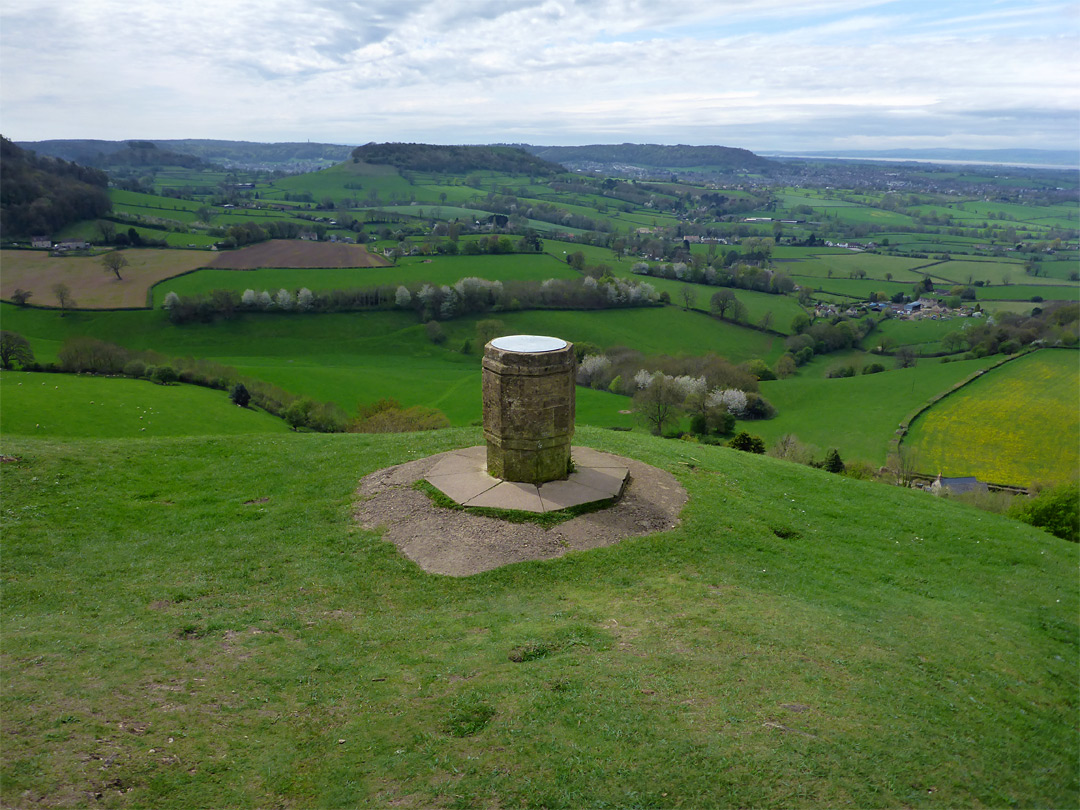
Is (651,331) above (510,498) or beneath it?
beneath

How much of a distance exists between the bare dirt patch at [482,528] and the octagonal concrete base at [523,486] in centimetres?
47

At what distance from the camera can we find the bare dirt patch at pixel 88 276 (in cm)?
8031

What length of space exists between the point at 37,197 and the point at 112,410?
89.7 meters

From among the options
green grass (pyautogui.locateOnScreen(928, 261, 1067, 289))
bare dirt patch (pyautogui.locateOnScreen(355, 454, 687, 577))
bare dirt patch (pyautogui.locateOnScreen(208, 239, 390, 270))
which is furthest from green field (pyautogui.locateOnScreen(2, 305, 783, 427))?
green grass (pyautogui.locateOnScreen(928, 261, 1067, 289))

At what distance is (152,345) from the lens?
248ft

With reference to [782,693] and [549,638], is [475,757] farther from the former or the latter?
[782,693]

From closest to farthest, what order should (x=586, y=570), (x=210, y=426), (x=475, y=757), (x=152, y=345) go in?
(x=475, y=757)
(x=586, y=570)
(x=210, y=426)
(x=152, y=345)

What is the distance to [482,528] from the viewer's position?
50.6 ft

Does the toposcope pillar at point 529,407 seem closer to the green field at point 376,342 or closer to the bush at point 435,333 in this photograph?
the green field at point 376,342

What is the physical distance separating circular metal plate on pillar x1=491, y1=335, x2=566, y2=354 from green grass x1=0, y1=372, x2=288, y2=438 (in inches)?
902

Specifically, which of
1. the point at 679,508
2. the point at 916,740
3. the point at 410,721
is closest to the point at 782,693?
the point at 916,740

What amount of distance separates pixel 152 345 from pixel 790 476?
7677 cm

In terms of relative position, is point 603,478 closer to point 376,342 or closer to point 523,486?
point 523,486

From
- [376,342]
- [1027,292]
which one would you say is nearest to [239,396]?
[376,342]
